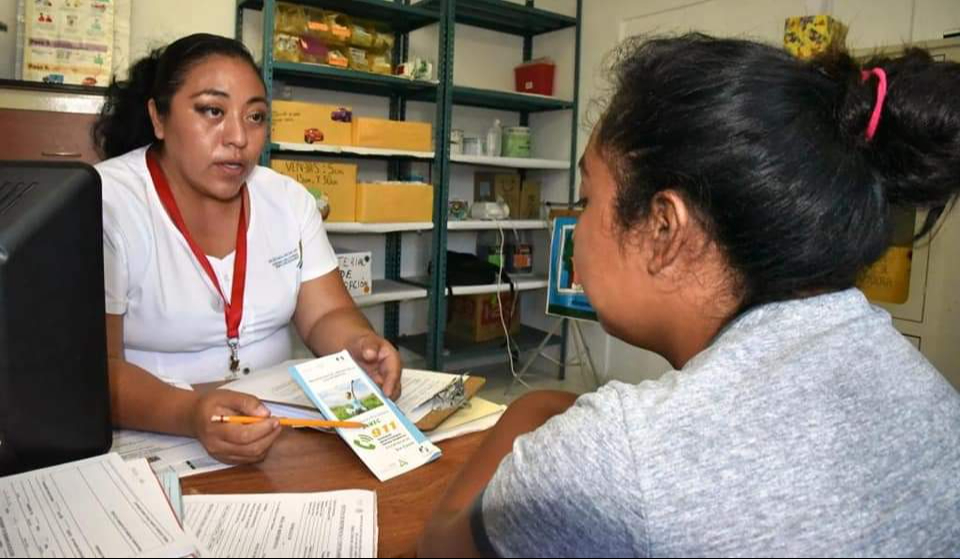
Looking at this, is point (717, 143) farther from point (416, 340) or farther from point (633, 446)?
point (416, 340)

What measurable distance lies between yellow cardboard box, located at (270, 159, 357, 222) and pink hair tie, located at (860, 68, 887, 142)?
7.83 feet

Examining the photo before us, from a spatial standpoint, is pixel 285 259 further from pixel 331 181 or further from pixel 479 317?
pixel 479 317

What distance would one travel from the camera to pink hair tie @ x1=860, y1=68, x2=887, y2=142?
2.17ft

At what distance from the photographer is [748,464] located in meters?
0.48

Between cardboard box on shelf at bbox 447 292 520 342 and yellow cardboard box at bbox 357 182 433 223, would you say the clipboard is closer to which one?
yellow cardboard box at bbox 357 182 433 223

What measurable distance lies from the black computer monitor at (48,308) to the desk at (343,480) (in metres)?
0.17

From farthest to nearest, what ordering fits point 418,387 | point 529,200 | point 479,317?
point 529,200
point 479,317
point 418,387

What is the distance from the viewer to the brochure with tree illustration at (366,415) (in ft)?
2.96

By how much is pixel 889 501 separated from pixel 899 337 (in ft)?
0.58

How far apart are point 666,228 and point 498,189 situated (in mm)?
3104

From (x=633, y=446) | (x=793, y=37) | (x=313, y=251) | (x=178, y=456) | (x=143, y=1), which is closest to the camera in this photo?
(x=633, y=446)

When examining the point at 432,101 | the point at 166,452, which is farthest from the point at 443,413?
the point at 432,101

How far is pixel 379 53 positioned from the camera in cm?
319

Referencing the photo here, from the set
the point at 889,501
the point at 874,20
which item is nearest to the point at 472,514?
the point at 889,501
